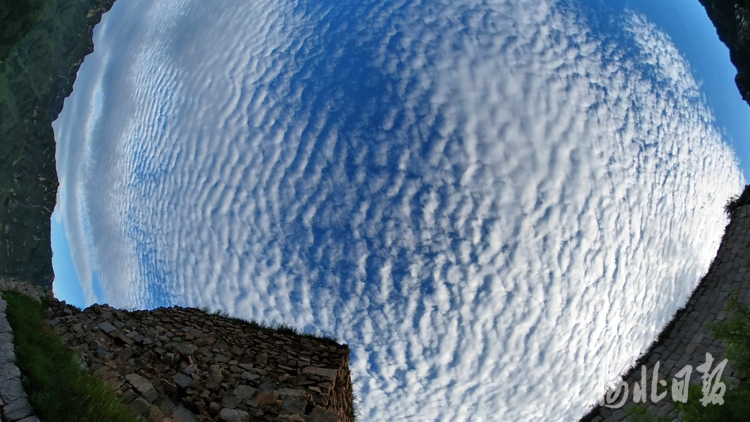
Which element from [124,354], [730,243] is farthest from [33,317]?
[730,243]

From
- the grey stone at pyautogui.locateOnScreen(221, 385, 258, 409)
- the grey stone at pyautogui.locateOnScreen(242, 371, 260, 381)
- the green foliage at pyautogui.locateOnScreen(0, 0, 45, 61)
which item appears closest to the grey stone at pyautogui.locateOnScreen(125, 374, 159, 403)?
the grey stone at pyautogui.locateOnScreen(221, 385, 258, 409)

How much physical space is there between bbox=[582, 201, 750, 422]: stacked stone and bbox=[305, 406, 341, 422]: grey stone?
8.57 m

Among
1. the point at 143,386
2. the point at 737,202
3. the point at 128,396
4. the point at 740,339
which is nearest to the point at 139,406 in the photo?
the point at 128,396

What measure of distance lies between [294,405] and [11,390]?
3296 mm

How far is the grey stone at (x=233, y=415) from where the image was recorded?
536 centimetres

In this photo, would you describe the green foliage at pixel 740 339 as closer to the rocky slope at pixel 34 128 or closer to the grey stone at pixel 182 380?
the grey stone at pixel 182 380

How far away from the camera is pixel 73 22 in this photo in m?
32.1

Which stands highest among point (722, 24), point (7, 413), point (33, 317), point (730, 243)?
point (722, 24)

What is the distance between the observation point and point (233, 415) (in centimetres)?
542

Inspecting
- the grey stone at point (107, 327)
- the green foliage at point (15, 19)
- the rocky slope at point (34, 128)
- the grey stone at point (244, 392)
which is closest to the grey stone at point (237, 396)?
the grey stone at point (244, 392)

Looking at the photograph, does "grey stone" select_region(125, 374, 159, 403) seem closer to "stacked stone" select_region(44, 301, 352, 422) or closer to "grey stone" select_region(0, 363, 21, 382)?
"stacked stone" select_region(44, 301, 352, 422)

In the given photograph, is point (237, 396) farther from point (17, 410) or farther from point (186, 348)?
point (17, 410)

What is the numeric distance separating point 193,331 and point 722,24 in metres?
26.3

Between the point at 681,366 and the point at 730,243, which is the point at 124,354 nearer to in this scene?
the point at 681,366
